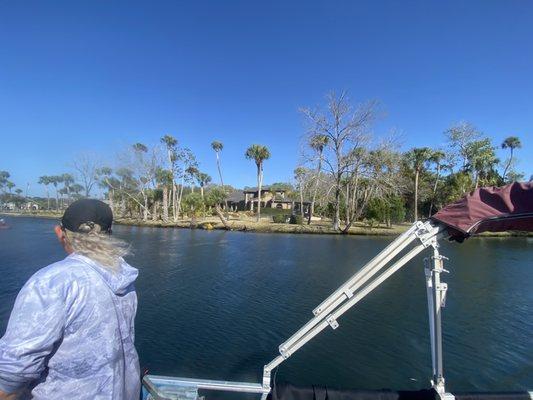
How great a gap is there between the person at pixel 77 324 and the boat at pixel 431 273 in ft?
3.87

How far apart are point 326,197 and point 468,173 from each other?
22.7m

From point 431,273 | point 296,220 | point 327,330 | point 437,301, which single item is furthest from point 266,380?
point 296,220

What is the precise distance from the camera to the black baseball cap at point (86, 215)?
2.26m

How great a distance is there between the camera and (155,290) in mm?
14875

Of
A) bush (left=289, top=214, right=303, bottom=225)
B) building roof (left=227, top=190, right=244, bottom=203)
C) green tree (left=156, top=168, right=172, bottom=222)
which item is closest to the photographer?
bush (left=289, top=214, right=303, bottom=225)

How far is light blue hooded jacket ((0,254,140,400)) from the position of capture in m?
1.89

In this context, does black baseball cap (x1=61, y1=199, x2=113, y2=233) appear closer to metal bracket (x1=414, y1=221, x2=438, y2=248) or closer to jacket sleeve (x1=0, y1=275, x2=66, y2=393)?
jacket sleeve (x1=0, y1=275, x2=66, y2=393)

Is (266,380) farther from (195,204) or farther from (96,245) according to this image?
(195,204)

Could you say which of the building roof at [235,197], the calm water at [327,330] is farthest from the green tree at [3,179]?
the calm water at [327,330]

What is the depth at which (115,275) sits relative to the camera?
86.9 inches

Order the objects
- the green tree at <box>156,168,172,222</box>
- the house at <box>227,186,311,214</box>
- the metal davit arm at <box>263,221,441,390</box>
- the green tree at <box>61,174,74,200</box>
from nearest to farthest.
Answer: the metal davit arm at <box>263,221,441,390</box> < the green tree at <box>156,168,172,222</box> < the house at <box>227,186,311,214</box> < the green tree at <box>61,174,74,200</box>

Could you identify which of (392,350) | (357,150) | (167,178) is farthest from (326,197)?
(392,350)

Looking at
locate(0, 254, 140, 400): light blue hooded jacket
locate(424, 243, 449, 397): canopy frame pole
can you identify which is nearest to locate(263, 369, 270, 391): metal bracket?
locate(424, 243, 449, 397): canopy frame pole

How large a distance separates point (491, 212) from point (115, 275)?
3391mm
